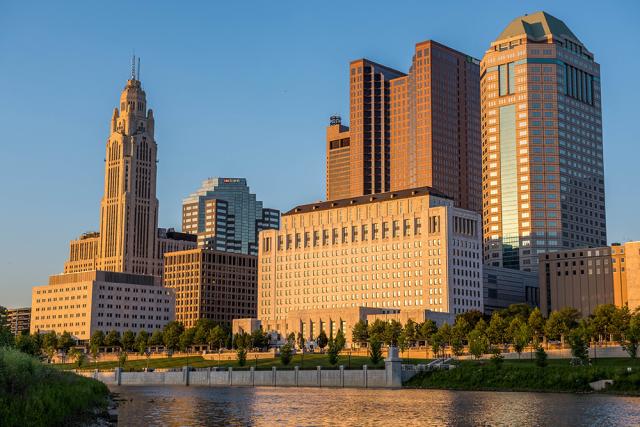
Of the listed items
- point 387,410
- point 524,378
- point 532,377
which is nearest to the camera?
point 387,410

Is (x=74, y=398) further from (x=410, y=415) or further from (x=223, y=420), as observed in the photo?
(x=410, y=415)

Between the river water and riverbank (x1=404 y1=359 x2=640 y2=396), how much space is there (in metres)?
6.53

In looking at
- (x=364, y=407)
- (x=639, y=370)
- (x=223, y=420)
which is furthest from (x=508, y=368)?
(x=223, y=420)

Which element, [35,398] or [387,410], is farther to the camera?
[387,410]

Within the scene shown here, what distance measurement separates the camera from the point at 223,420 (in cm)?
10462

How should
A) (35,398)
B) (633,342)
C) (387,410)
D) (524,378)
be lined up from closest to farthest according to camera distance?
(35,398) → (387,410) → (524,378) → (633,342)

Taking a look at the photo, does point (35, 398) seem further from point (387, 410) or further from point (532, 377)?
point (532, 377)

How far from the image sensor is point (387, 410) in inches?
4604

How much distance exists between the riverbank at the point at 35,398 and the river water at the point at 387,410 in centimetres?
757

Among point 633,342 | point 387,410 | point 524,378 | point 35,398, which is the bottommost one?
point 387,410

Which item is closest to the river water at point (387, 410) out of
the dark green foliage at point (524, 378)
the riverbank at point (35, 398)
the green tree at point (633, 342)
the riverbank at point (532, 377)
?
the riverbank at point (532, 377)

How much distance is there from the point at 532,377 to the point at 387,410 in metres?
49.2

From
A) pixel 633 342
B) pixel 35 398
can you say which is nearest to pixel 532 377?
pixel 633 342

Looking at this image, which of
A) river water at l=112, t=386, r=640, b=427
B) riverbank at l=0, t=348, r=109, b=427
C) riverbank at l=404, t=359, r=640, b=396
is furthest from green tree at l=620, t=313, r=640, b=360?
riverbank at l=0, t=348, r=109, b=427
